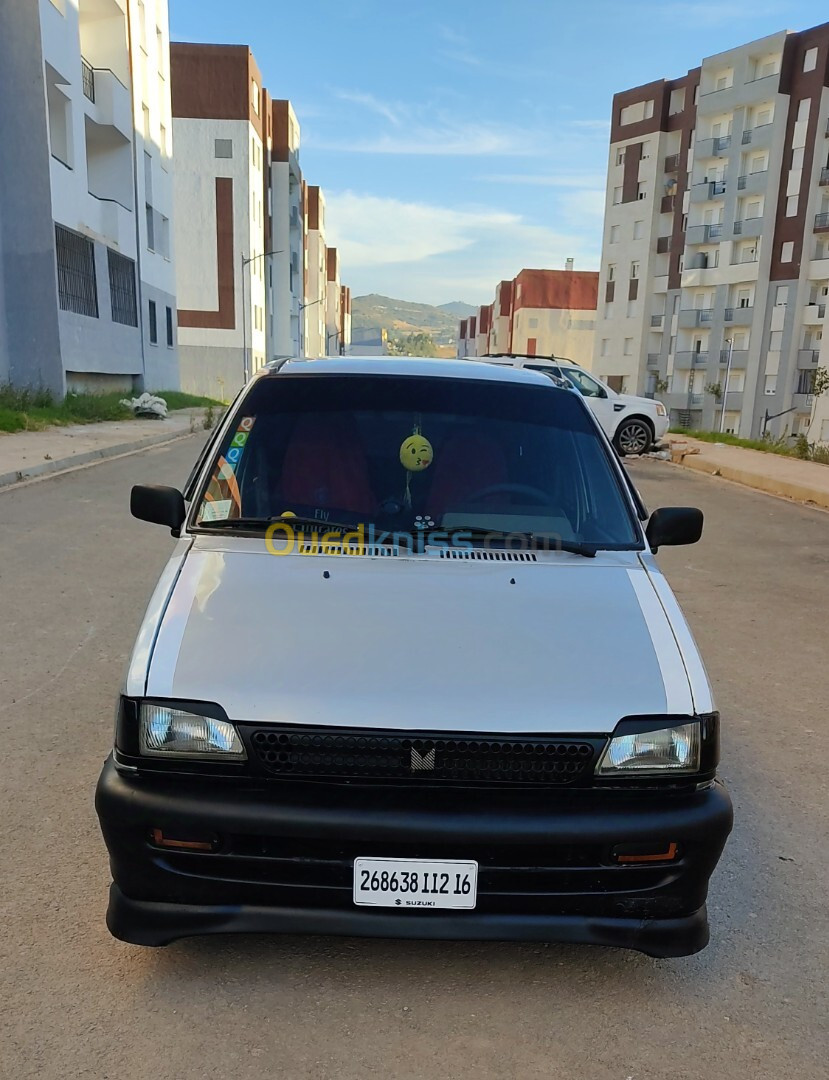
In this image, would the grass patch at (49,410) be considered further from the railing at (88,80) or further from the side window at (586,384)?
the side window at (586,384)

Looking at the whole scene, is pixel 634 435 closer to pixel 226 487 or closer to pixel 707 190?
pixel 226 487

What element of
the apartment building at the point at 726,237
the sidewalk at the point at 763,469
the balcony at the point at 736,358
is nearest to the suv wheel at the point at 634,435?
the sidewalk at the point at 763,469

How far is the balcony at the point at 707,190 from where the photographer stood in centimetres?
5344

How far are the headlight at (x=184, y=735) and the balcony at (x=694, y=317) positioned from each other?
5817cm

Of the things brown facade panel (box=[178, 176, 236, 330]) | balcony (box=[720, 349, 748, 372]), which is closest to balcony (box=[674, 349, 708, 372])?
balcony (box=[720, 349, 748, 372])

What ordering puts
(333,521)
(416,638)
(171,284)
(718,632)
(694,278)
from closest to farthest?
(416,638) < (333,521) < (718,632) < (171,284) < (694,278)

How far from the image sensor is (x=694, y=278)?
5559cm

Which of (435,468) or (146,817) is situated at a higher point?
(435,468)

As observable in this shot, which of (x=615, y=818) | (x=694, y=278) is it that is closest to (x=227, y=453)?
(x=615, y=818)

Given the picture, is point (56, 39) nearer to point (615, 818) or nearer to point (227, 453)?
point (227, 453)

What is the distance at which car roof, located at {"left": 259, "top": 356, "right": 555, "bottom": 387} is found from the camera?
3.56 metres

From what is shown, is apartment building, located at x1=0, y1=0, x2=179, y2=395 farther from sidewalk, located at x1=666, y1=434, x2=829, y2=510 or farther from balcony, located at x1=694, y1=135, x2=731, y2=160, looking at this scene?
balcony, located at x1=694, y1=135, x2=731, y2=160

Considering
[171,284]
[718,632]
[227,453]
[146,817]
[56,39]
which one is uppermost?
[56,39]

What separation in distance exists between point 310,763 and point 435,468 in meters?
1.44
